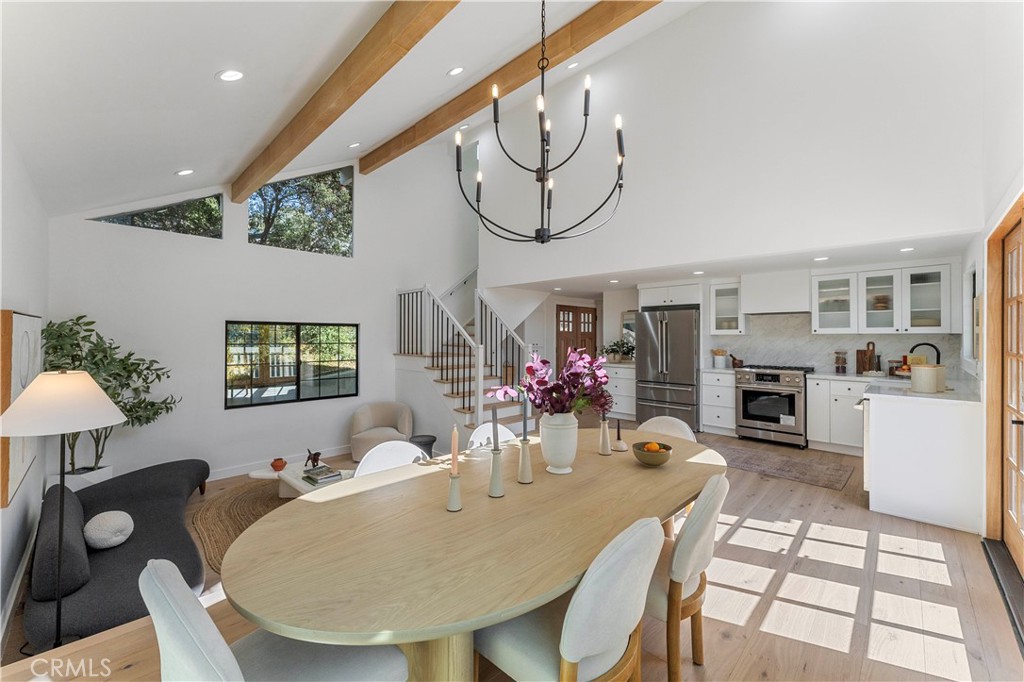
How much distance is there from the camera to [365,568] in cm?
120

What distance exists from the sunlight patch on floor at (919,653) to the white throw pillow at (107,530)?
12.4ft

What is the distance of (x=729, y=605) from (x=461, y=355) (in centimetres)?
444

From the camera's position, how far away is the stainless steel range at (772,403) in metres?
5.12

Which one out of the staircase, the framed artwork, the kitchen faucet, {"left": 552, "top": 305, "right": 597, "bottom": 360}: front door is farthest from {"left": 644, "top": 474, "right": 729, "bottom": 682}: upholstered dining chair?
{"left": 552, "top": 305, "right": 597, "bottom": 360}: front door

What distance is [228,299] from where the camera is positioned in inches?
189

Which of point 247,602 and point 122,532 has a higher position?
point 247,602

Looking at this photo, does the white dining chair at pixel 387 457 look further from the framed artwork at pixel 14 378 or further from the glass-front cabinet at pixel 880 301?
the glass-front cabinet at pixel 880 301

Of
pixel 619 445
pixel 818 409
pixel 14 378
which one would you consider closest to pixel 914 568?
pixel 619 445

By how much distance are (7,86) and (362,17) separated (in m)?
1.48

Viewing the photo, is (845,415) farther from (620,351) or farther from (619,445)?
(619,445)

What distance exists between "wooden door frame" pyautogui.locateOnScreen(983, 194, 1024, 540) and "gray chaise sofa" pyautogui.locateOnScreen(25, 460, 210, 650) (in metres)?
4.84

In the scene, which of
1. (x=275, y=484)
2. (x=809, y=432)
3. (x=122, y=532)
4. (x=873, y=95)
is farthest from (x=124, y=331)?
(x=809, y=432)

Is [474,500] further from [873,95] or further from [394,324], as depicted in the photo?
[394,324]

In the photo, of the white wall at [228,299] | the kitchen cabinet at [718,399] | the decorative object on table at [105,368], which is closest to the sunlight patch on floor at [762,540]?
the kitchen cabinet at [718,399]
